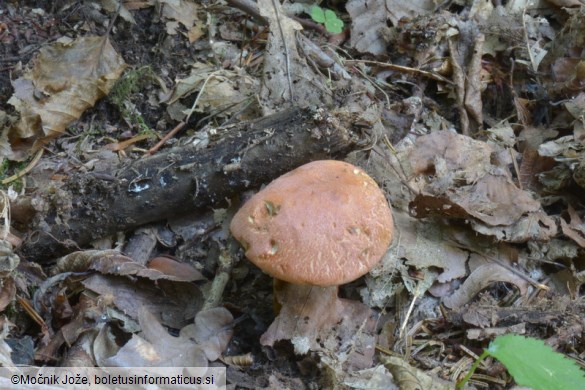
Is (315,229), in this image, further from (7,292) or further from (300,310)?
(7,292)

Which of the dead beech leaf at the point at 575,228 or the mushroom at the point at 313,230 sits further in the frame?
the dead beech leaf at the point at 575,228

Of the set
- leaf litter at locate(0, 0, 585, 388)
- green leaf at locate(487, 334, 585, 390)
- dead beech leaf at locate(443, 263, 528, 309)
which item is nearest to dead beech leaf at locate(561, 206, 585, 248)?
leaf litter at locate(0, 0, 585, 388)

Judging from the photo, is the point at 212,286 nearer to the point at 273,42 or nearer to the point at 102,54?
the point at 273,42

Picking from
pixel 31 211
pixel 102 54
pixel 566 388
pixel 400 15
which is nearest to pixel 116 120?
pixel 102 54

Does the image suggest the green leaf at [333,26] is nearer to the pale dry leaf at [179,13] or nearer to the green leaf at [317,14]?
the green leaf at [317,14]

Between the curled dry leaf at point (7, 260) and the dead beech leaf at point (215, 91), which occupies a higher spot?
the dead beech leaf at point (215, 91)

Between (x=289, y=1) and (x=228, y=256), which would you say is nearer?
(x=228, y=256)

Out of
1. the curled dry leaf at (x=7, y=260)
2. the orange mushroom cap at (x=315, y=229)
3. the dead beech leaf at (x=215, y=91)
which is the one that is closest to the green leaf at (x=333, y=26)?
the dead beech leaf at (x=215, y=91)

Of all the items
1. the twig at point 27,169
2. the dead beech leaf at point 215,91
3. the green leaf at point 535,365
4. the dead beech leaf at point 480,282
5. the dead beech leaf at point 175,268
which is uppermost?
Result: the green leaf at point 535,365
